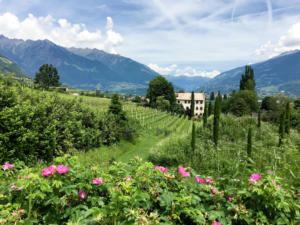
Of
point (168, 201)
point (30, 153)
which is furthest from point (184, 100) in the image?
point (168, 201)

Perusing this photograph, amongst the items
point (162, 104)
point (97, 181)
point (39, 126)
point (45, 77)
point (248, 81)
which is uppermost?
point (248, 81)

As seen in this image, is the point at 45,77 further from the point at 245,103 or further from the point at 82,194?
the point at 82,194

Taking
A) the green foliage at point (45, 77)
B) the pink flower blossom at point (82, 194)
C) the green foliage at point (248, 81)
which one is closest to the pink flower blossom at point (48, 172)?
the pink flower blossom at point (82, 194)

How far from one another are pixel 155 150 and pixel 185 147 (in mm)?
2223

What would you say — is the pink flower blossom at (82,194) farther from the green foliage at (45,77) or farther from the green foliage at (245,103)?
the green foliage at (45,77)

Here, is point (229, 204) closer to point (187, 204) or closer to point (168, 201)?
point (187, 204)

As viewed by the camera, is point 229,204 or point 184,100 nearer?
point 229,204

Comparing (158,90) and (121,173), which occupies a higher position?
(158,90)

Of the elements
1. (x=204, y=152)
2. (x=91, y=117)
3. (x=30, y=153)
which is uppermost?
(x=91, y=117)

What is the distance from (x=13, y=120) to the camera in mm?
7078

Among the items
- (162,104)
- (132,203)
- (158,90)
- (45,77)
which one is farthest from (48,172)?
(45,77)

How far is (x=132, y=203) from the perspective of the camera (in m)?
1.71

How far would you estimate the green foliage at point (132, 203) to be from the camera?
170 centimetres

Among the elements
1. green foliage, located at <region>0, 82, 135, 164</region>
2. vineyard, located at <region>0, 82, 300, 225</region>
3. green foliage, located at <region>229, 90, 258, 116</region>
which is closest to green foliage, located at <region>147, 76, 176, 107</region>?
green foliage, located at <region>229, 90, 258, 116</region>
